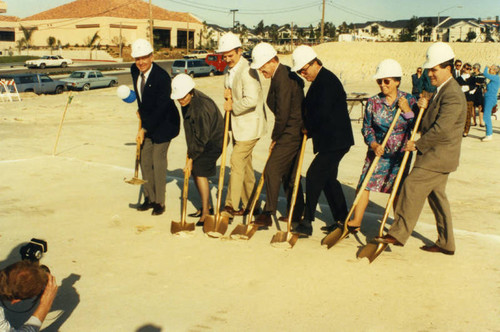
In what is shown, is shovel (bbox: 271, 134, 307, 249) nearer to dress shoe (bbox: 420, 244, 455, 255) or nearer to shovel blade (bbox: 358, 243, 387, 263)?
shovel blade (bbox: 358, 243, 387, 263)

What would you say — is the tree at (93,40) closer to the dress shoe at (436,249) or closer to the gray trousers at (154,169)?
the gray trousers at (154,169)

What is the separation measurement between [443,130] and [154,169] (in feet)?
10.5

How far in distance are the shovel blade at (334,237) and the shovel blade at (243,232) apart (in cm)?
73

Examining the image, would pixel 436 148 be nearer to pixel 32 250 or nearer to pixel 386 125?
pixel 386 125

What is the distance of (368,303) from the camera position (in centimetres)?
391

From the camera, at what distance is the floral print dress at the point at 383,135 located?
4965mm

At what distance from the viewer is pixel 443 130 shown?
4480mm

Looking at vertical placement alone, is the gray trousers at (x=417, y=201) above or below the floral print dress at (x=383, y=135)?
below

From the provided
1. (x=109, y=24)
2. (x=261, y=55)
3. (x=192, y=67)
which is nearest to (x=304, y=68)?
(x=261, y=55)

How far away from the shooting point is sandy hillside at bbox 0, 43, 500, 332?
369cm

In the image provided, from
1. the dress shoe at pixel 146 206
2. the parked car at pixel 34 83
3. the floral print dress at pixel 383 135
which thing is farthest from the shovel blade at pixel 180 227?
the parked car at pixel 34 83

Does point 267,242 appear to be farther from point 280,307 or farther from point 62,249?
point 62,249

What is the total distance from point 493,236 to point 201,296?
331 centimetres

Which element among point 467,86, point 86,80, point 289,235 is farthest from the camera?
point 86,80
